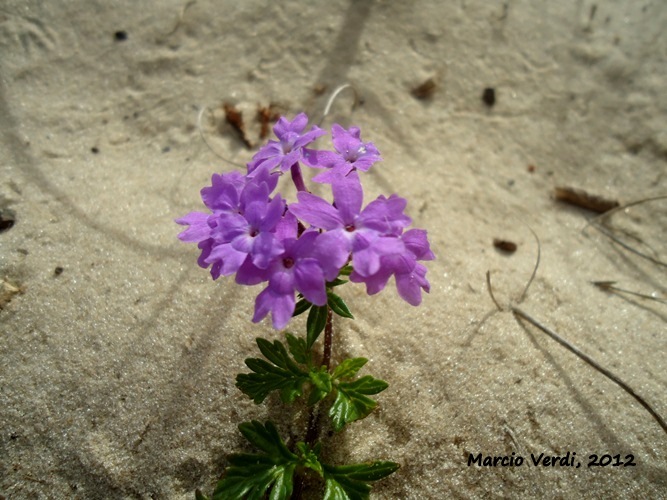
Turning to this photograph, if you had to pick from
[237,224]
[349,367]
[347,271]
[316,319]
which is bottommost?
[349,367]

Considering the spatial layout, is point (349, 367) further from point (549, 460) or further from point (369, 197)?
point (369, 197)

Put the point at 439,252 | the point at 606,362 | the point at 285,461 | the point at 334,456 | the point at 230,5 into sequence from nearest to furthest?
the point at 285,461 → the point at 334,456 → the point at 606,362 → the point at 439,252 → the point at 230,5

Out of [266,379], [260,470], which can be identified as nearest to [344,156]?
[266,379]

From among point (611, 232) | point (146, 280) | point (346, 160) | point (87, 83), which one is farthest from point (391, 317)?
point (87, 83)

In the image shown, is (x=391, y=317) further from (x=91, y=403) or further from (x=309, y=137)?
(x=91, y=403)

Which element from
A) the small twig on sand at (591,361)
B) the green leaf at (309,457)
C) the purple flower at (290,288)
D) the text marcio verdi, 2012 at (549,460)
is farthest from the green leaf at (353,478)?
the small twig on sand at (591,361)

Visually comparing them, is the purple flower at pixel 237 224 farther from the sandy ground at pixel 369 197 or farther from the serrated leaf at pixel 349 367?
the sandy ground at pixel 369 197
